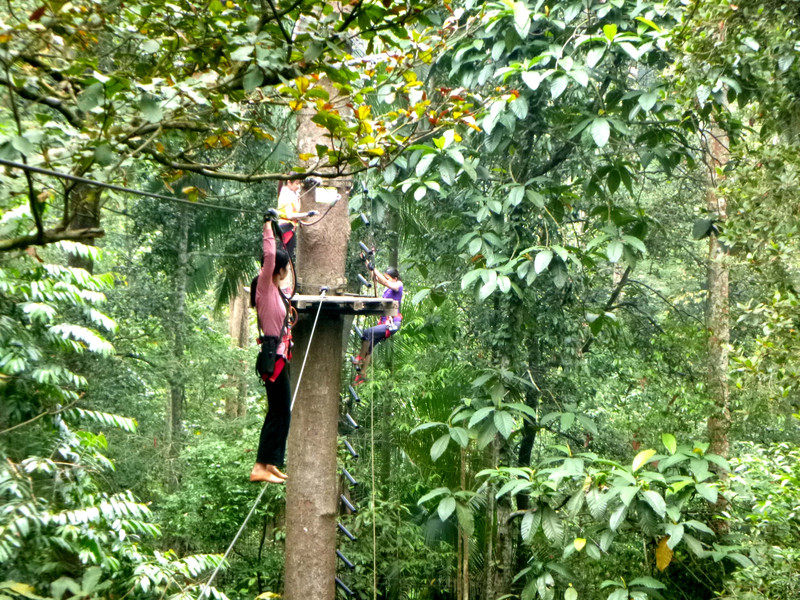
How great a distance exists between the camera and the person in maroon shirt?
3.96m

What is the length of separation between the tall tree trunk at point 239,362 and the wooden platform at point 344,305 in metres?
5.37

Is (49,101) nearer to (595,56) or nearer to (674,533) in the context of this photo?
(595,56)

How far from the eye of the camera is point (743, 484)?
4828 millimetres

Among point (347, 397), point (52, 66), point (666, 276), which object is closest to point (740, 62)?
point (52, 66)

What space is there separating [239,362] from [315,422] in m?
6.65

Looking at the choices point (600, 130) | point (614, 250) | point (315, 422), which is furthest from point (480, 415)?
point (600, 130)

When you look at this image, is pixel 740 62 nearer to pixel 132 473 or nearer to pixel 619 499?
pixel 619 499

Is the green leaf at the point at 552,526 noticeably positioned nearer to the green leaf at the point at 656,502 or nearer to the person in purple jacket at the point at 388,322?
the green leaf at the point at 656,502

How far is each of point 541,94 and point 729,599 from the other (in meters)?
3.76

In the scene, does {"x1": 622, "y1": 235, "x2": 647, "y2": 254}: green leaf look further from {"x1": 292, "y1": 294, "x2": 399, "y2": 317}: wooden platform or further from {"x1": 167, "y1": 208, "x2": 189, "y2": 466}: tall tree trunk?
{"x1": 167, "y1": 208, "x2": 189, "y2": 466}: tall tree trunk

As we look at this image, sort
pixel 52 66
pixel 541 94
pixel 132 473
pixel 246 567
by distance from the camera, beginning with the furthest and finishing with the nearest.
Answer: pixel 132 473 < pixel 246 567 < pixel 541 94 < pixel 52 66

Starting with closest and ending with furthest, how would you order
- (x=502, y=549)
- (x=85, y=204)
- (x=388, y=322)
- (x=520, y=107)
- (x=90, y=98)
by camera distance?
(x=90, y=98) → (x=85, y=204) → (x=520, y=107) → (x=502, y=549) → (x=388, y=322)

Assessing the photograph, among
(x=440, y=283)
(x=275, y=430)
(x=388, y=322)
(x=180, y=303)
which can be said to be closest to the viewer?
(x=275, y=430)

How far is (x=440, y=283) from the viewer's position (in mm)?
6648
